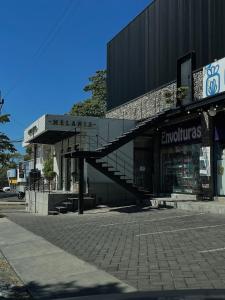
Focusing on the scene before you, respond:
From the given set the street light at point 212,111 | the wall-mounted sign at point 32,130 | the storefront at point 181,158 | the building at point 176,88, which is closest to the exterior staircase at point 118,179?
the building at point 176,88

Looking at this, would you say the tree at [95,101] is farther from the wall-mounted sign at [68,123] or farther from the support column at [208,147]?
the support column at [208,147]

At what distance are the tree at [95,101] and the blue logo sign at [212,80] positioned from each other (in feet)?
136

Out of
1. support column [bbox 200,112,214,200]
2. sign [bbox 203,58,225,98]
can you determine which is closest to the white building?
support column [bbox 200,112,214,200]

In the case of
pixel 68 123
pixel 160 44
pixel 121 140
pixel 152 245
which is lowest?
pixel 152 245

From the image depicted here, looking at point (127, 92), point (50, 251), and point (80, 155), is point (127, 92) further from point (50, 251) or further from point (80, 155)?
point (50, 251)

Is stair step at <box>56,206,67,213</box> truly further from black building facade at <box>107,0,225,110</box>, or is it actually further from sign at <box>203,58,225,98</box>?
sign at <box>203,58,225,98</box>

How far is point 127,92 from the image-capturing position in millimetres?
31547

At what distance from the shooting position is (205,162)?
72.7 feet

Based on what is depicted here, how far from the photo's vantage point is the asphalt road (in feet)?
29.1

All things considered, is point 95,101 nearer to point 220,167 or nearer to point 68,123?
point 68,123

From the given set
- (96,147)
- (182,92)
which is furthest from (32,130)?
(182,92)

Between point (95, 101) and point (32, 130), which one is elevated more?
point (95, 101)

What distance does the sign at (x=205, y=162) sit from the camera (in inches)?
867

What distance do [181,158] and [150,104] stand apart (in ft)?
12.7
